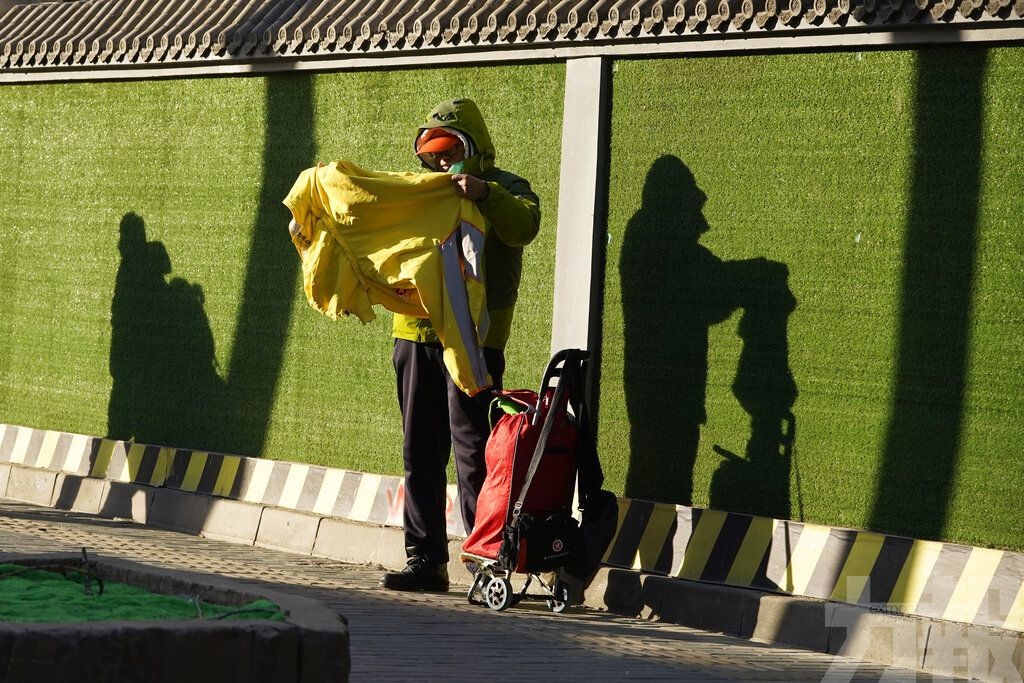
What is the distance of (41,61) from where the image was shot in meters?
13.9

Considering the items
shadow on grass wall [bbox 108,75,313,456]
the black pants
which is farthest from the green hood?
shadow on grass wall [bbox 108,75,313,456]

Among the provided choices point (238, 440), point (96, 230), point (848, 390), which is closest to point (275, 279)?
point (238, 440)

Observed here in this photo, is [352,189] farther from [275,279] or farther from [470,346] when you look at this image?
[275,279]

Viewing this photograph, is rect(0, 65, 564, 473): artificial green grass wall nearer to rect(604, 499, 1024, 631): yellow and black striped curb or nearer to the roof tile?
the roof tile

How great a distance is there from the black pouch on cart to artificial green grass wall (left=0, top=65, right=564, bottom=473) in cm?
170

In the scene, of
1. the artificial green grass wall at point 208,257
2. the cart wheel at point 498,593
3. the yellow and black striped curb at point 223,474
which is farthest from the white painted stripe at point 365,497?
the cart wheel at point 498,593

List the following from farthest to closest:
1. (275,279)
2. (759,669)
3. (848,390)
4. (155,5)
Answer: (155,5) → (275,279) → (848,390) → (759,669)

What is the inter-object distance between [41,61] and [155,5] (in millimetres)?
1091

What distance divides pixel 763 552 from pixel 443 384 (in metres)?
2.00

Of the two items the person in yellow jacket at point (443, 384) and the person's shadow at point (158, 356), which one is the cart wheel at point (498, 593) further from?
the person's shadow at point (158, 356)

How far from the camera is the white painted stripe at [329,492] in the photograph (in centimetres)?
1154

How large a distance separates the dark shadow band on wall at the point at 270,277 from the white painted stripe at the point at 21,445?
2.49 meters

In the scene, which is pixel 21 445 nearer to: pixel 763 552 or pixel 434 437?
pixel 434 437

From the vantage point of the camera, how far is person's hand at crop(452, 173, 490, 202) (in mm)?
9359
